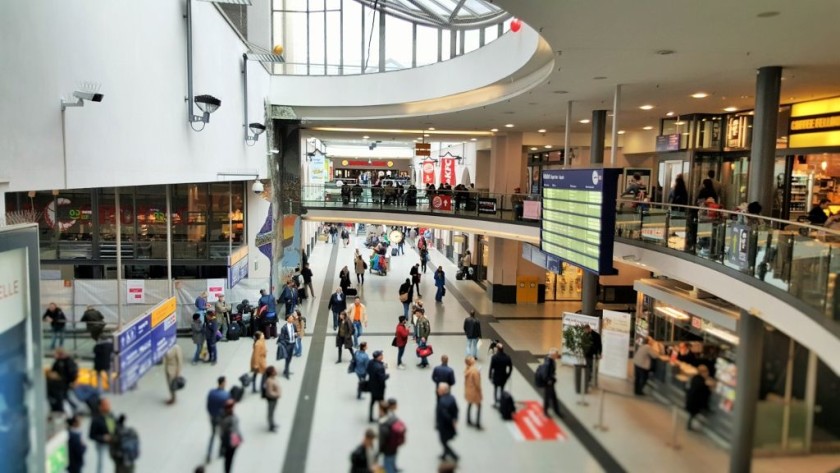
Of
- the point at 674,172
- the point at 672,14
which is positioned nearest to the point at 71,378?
the point at 672,14

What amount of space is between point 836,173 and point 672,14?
947 cm

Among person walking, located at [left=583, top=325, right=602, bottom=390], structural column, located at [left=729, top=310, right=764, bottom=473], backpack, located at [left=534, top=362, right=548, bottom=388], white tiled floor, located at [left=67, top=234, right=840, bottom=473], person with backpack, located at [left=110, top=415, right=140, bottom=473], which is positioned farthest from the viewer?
person walking, located at [left=583, top=325, right=602, bottom=390]

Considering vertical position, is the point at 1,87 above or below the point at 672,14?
below

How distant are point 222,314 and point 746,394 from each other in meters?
11.5

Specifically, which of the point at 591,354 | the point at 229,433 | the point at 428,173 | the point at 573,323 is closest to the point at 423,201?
the point at 573,323

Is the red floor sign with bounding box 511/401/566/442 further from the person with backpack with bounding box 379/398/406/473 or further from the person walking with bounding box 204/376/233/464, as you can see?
the person walking with bounding box 204/376/233/464

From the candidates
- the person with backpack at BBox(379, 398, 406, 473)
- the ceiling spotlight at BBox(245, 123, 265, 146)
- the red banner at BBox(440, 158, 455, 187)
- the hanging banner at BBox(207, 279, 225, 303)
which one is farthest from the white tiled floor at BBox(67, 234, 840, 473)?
the red banner at BBox(440, 158, 455, 187)

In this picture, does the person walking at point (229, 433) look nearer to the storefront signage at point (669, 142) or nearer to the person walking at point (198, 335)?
the person walking at point (198, 335)

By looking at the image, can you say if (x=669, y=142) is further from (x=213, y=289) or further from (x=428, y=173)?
(x=428, y=173)

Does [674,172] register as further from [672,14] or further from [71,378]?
[71,378]

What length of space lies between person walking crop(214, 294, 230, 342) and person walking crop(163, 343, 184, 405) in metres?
4.84

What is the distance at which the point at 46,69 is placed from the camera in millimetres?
5340

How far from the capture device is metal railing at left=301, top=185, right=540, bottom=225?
1828 cm

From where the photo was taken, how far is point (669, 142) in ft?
53.8
